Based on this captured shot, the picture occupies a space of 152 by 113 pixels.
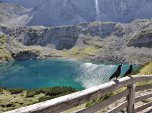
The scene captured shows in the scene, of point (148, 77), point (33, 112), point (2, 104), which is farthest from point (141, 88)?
point (2, 104)

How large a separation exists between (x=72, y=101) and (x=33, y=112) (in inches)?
64.0

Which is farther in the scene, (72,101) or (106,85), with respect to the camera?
(106,85)

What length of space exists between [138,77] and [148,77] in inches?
76.2

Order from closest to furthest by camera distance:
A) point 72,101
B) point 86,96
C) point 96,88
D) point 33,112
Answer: point 33,112
point 72,101
point 86,96
point 96,88

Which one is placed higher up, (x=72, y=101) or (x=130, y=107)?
(x=72, y=101)

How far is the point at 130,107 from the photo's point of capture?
41.7 feet

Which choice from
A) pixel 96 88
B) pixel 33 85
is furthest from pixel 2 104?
pixel 33 85

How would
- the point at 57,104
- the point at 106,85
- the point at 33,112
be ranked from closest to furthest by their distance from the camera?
1. the point at 33,112
2. the point at 57,104
3. the point at 106,85

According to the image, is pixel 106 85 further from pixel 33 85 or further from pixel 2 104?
pixel 33 85

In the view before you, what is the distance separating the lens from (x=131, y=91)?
12.6 m

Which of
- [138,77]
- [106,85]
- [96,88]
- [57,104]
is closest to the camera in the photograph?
[57,104]

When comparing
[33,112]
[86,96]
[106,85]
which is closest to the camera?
[33,112]

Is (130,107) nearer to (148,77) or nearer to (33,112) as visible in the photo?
(148,77)

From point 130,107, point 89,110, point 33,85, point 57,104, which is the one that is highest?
point 57,104
